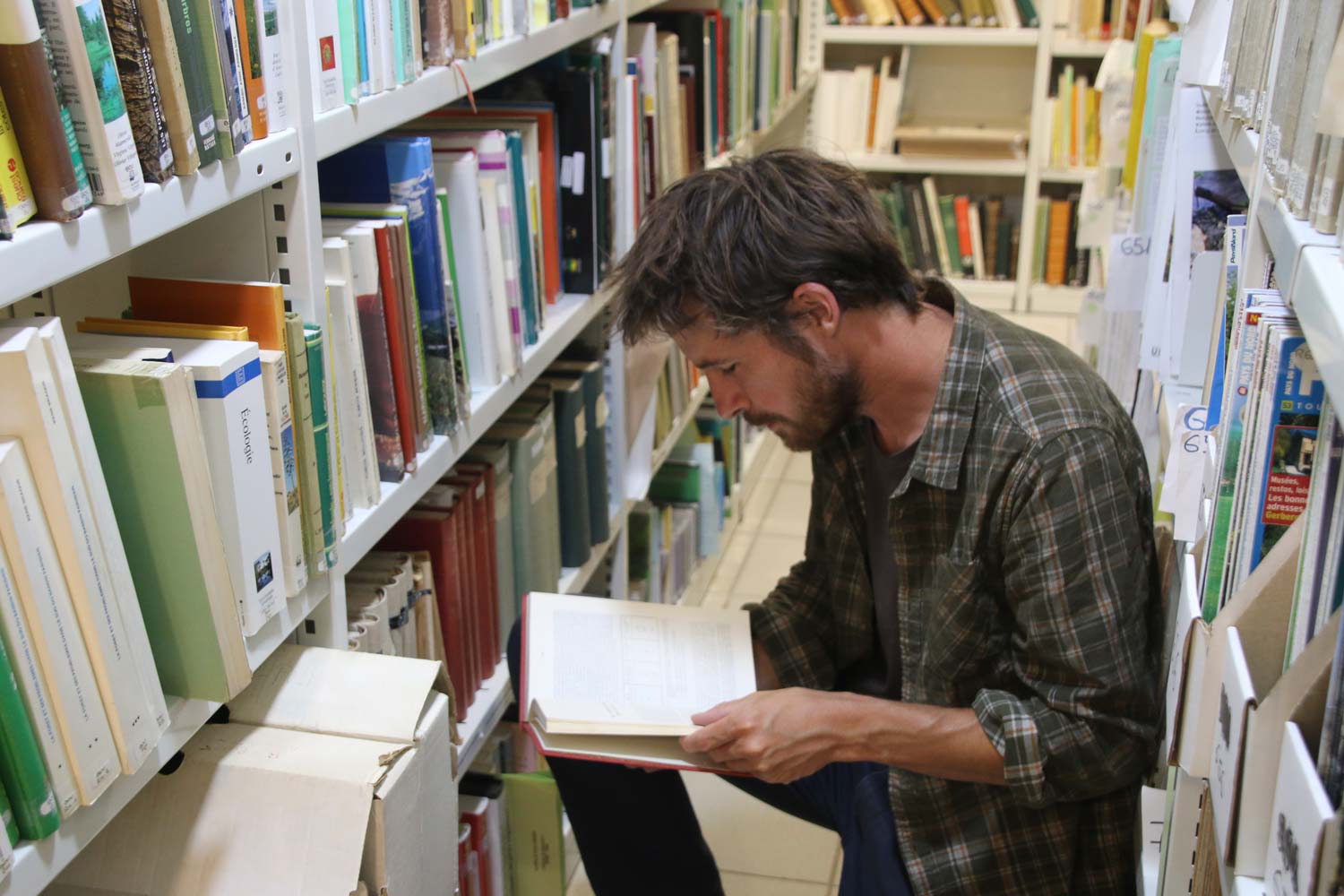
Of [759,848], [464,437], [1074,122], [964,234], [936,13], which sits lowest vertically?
[759,848]

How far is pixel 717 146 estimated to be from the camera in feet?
8.82

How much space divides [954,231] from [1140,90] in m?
2.44

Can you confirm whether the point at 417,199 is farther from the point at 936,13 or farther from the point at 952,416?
the point at 936,13

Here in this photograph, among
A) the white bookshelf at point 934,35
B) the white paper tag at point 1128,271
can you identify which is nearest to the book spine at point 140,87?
the white paper tag at point 1128,271

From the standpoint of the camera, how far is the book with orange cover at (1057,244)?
4.21m

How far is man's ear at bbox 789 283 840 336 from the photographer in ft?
4.40

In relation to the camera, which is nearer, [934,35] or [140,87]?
[140,87]

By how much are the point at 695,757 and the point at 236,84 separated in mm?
759

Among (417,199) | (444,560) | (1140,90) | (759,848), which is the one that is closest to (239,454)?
(417,199)

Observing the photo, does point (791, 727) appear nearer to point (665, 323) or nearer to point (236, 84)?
point (665, 323)

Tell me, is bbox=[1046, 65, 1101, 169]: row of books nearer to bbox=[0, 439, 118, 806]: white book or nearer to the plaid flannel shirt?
the plaid flannel shirt

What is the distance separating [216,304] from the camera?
1.00 meters

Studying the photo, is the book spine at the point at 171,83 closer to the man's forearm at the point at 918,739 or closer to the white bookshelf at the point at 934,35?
the man's forearm at the point at 918,739

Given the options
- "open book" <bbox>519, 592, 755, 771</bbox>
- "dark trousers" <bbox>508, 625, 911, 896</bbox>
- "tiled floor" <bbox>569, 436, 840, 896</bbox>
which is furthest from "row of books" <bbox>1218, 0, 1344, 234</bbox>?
"tiled floor" <bbox>569, 436, 840, 896</bbox>
